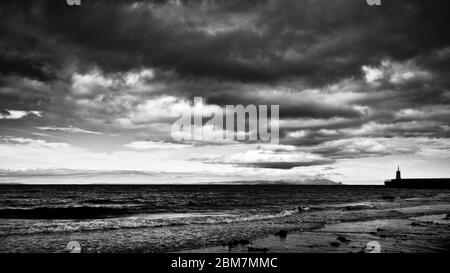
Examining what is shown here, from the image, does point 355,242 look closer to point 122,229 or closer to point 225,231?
point 225,231

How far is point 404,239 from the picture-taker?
18328 millimetres

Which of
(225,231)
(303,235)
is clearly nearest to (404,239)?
(303,235)

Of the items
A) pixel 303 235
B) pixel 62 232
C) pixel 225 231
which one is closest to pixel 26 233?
pixel 62 232
